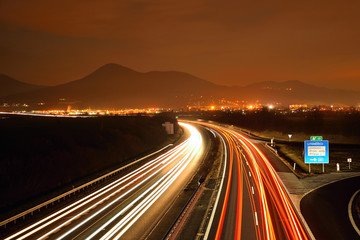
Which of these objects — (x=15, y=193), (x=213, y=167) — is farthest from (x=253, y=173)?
(x=15, y=193)

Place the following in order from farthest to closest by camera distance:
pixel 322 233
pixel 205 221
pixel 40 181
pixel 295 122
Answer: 1. pixel 295 122
2. pixel 40 181
3. pixel 205 221
4. pixel 322 233

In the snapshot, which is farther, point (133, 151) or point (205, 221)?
point (133, 151)

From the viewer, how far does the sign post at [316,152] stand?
33.2 metres

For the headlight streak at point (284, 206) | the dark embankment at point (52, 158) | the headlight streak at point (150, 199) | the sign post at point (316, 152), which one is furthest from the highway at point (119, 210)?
the sign post at point (316, 152)

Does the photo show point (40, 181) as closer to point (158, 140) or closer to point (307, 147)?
point (307, 147)

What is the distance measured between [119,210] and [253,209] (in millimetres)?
9623

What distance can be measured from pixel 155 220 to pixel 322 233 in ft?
33.4

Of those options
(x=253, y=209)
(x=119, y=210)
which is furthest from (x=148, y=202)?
(x=253, y=209)

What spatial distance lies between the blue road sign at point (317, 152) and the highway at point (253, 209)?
436 cm

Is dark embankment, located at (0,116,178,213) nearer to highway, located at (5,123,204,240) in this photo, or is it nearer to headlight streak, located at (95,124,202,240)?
highway, located at (5,123,204,240)

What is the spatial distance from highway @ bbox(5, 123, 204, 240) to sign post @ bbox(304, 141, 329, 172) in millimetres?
13196

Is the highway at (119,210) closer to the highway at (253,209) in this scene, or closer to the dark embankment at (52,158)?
the highway at (253,209)

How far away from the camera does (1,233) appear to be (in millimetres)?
18109

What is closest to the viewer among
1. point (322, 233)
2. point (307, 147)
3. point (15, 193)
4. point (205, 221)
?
point (322, 233)
